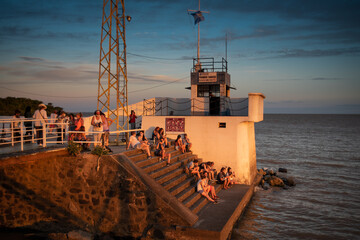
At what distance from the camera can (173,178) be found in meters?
11.2

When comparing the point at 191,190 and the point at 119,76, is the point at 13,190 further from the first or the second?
the point at 119,76

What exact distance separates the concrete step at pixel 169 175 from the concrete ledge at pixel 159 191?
3.00 ft

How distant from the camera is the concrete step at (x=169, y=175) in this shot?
10250 millimetres

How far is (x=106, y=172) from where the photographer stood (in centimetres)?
935

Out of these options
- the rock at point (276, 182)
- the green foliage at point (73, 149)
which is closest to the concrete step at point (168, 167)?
the green foliage at point (73, 149)

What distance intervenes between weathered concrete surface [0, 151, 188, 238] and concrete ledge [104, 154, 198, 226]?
157 millimetres

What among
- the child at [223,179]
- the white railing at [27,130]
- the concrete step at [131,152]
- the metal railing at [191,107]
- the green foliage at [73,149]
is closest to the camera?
the green foliage at [73,149]

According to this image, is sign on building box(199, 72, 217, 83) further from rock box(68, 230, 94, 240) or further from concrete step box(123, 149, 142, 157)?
rock box(68, 230, 94, 240)

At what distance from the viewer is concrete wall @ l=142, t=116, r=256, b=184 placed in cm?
1556

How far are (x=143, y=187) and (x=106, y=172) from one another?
1.38 m

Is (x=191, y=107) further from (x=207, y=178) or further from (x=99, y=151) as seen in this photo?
(x=99, y=151)

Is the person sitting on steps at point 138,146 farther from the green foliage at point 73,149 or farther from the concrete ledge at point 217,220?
the concrete ledge at point 217,220

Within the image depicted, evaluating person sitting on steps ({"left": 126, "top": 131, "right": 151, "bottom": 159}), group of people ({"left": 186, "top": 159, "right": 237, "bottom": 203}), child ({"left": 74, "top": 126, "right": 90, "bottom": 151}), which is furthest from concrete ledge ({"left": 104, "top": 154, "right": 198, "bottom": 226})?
group of people ({"left": 186, "top": 159, "right": 237, "bottom": 203})

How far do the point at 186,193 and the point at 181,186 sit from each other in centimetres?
39
